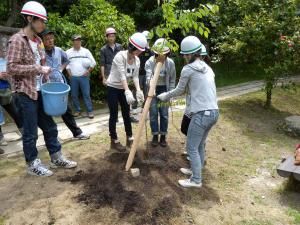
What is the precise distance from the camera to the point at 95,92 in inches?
352

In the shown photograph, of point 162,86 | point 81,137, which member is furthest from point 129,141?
point 162,86

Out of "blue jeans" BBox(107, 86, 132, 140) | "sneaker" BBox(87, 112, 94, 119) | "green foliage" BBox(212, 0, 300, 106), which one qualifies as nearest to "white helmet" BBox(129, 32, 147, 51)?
"blue jeans" BBox(107, 86, 132, 140)

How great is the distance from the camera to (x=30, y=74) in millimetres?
4336

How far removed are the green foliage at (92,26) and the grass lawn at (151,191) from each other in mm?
2806

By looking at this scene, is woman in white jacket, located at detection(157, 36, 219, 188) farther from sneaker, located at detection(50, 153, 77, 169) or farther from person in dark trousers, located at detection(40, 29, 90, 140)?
person in dark trousers, located at detection(40, 29, 90, 140)

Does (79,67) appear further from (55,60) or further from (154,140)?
(154,140)

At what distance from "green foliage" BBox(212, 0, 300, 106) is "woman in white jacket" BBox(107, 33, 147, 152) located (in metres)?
4.11

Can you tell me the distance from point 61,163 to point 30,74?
142 cm

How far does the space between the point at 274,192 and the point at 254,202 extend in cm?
48

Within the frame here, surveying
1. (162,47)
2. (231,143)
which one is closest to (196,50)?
(162,47)

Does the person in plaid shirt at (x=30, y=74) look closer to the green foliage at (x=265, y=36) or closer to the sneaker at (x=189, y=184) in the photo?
the sneaker at (x=189, y=184)

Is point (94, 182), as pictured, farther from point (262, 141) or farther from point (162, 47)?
point (262, 141)

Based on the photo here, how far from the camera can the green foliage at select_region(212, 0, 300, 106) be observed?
8352 mm

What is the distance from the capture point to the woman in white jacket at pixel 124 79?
16.3 ft
